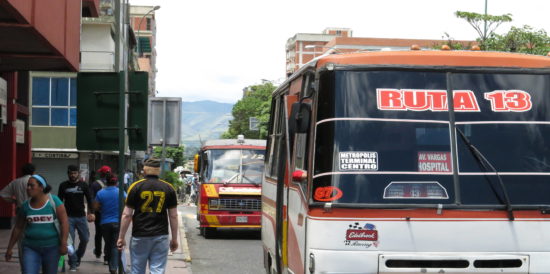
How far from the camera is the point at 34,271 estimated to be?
9383mm

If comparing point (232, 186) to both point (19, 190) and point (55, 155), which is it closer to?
point (19, 190)

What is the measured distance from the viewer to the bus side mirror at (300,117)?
7.55m

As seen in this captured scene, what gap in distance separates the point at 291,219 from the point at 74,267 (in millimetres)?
7047

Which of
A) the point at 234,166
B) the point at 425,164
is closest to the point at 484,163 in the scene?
the point at 425,164

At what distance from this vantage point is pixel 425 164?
739 cm

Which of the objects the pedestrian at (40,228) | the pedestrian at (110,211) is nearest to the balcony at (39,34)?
the pedestrian at (110,211)

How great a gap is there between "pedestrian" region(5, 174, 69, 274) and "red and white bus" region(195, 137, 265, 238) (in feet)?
41.5

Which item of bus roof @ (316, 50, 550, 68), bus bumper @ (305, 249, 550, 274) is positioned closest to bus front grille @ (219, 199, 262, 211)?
bus roof @ (316, 50, 550, 68)

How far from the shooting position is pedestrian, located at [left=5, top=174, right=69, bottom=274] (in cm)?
934

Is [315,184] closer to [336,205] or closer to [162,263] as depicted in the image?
[336,205]

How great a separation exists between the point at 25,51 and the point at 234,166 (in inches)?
300

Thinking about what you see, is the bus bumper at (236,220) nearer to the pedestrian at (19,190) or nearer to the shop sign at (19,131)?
the shop sign at (19,131)

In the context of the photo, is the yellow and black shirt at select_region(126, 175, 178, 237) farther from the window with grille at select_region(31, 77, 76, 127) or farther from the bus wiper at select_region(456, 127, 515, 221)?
the window with grille at select_region(31, 77, 76, 127)

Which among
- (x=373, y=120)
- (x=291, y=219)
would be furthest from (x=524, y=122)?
(x=291, y=219)
